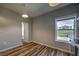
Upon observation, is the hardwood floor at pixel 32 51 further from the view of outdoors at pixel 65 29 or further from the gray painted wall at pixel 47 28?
the view of outdoors at pixel 65 29

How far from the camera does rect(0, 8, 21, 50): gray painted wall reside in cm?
129

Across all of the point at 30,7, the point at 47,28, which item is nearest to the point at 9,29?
the point at 30,7

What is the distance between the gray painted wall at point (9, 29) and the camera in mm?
1287

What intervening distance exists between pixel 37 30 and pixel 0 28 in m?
0.59

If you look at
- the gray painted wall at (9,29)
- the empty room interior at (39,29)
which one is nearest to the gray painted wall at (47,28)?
the empty room interior at (39,29)

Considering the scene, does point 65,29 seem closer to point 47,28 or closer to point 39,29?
point 47,28

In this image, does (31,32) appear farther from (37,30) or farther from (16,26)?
(16,26)

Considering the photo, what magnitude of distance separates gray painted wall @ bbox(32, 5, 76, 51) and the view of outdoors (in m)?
0.09

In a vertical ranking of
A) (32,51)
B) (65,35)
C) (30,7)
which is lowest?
(32,51)

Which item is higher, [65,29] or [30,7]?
[30,7]

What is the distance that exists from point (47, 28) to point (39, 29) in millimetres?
143

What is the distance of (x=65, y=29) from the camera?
1336 millimetres

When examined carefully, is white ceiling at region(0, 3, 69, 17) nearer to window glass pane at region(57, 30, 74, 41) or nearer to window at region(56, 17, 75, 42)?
window at region(56, 17, 75, 42)

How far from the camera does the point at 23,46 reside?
1.37m
